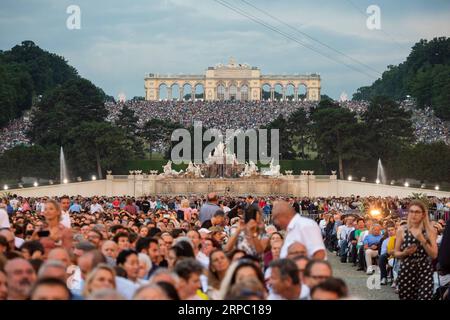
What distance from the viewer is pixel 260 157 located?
3489 inches

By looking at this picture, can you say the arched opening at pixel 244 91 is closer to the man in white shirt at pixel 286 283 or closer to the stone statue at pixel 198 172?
the stone statue at pixel 198 172

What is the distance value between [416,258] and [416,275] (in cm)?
18

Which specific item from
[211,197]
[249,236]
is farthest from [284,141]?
[249,236]

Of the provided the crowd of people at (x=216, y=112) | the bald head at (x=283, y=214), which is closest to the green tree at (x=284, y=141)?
the crowd of people at (x=216, y=112)

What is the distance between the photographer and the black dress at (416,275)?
11430mm

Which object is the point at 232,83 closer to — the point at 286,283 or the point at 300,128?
the point at 300,128

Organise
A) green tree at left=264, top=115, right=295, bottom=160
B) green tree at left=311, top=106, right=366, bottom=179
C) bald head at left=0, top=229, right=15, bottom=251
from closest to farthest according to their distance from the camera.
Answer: bald head at left=0, top=229, right=15, bottom=251, green tree at left=311, top=106, right=366, bottom=179, green tree at left=264, top=115, right=295, bottom=160

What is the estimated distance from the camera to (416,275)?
37.7 feet

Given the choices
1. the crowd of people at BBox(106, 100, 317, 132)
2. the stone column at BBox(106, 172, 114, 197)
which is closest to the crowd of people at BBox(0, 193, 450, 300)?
the stone column at BBox(106, 172, 114, 197)

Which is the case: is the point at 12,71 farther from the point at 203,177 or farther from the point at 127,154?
the point at 203,177

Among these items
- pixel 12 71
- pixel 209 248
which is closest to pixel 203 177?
pixel 12 71

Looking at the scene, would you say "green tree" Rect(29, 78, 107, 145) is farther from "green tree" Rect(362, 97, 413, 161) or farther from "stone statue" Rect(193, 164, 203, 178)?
"green tree" Rect(362, 97, 413, 161)

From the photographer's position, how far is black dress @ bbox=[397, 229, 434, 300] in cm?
1143

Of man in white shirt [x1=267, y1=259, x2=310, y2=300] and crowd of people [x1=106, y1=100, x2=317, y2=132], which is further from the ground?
crowd of people [x1=106, y1=100, x2=317, y2=132]
